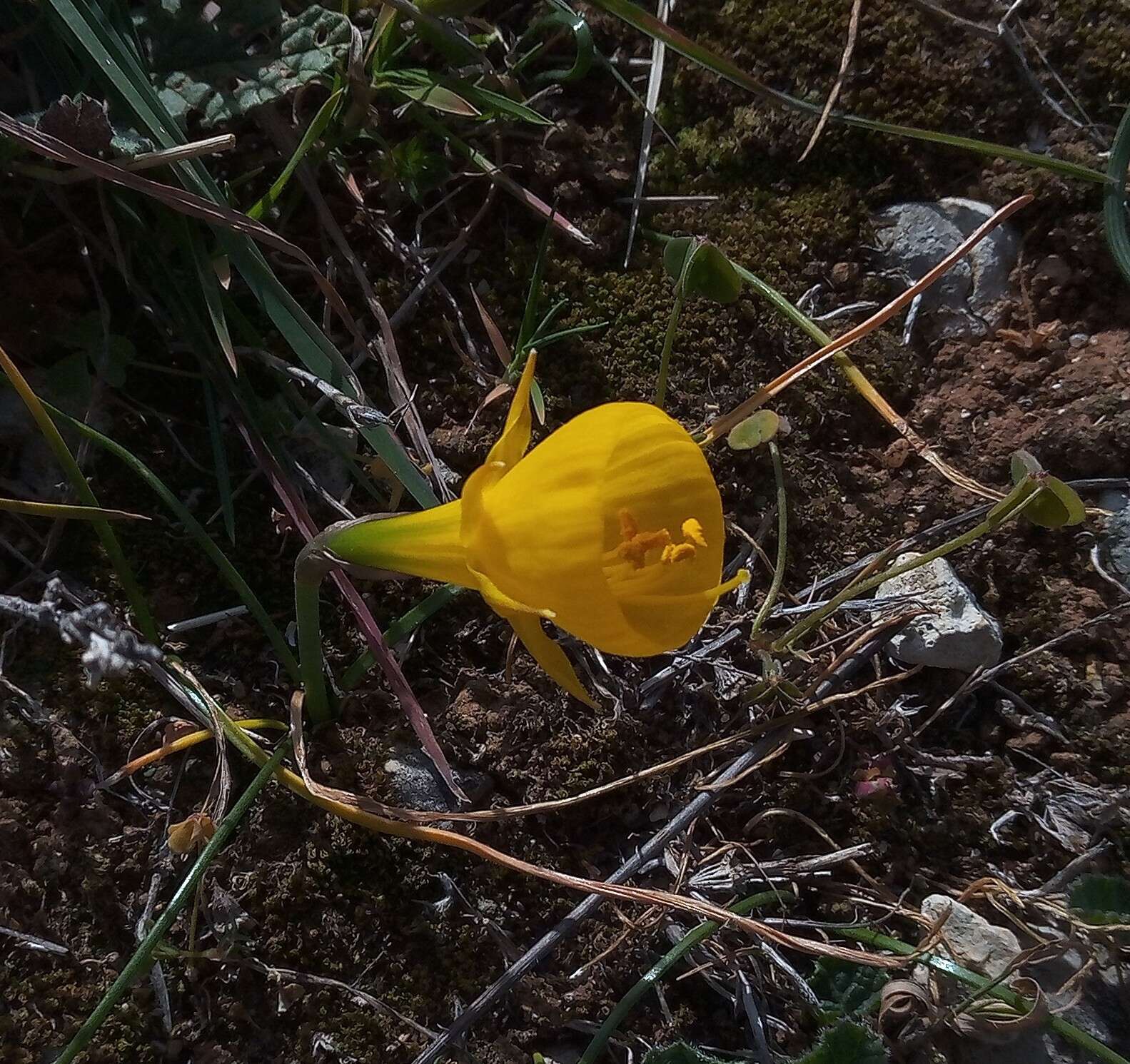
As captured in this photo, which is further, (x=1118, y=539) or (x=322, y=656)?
(x=1118, y=539)

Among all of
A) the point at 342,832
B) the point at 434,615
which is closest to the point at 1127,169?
the point at 434,615

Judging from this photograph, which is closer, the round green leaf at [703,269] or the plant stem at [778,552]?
the round green leaf at [703,269]

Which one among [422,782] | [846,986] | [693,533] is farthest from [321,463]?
[846,986]

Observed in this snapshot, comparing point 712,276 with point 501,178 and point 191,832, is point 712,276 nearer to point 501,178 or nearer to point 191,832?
point 501,178

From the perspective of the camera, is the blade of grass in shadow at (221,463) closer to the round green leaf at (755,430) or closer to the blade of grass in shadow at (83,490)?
the blade of grass in shadow at (83,490)

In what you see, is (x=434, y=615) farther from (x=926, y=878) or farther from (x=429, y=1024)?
(x=926, y=878)

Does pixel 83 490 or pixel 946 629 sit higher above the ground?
pixel 83 490

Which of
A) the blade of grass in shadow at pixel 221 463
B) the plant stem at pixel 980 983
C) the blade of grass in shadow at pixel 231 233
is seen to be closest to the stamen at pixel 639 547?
the blade of grass in shadow at pixel 231 233
